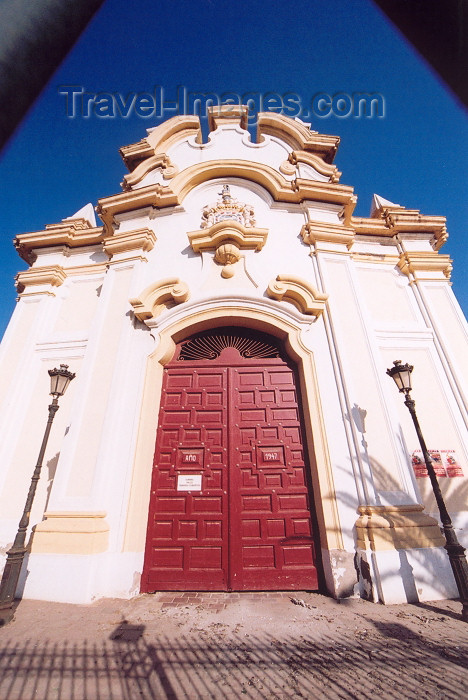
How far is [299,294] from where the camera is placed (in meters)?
5.83

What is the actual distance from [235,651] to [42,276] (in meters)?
7.42

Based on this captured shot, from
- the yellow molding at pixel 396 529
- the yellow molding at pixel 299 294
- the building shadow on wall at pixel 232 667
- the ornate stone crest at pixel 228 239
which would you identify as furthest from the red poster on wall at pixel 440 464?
the ornate stone crest at pixel 228 239

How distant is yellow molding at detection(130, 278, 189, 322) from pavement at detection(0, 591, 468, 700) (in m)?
4.20

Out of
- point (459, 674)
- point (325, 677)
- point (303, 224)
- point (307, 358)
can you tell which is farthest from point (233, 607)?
point (303, 224)

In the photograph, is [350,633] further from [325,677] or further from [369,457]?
[369,457]

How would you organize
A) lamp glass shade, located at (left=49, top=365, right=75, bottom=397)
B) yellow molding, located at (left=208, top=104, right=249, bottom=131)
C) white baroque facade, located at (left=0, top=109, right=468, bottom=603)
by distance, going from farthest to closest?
yellow molding, located at (left=208, top=104, right=249, bottom=131) → lamp glass shade, located at (left=49, top=365, right=75, bottom=397) → white baroque facade, located at (left=0, top=109, right=468, bottom=603)

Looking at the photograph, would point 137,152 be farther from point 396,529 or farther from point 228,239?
point 396,529

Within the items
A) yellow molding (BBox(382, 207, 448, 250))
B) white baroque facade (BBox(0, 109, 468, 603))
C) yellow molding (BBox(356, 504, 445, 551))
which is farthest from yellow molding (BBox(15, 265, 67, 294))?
yellow molding (BBox(382, 207, 448, 250))

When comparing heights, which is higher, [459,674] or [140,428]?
[140,428]

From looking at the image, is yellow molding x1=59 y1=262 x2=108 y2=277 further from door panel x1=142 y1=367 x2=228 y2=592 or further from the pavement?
the pavement

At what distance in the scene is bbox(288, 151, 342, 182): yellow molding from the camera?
7863 millimetres

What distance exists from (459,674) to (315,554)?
2.17m

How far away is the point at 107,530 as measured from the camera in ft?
14.3

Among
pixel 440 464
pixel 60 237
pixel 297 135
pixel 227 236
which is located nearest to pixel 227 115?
pixel 297 135
